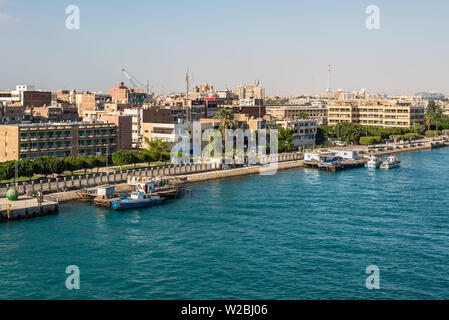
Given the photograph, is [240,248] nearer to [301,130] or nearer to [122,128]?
[122,128]

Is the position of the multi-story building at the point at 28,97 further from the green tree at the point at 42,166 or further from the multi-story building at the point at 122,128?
the green tree at the point at 42,166

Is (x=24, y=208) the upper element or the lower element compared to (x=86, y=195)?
lower

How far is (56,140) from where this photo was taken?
70250mm

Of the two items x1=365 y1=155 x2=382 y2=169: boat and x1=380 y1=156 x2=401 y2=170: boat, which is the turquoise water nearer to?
x1=380 y1=156 x2=401 y2=170: boat

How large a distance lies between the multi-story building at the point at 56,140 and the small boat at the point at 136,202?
22.4 metres

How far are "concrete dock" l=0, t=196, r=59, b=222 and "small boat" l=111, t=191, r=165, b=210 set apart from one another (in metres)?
5.61

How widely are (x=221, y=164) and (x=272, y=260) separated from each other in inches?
1665

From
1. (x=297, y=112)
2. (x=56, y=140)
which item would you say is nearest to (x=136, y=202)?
(x=56, y=140)

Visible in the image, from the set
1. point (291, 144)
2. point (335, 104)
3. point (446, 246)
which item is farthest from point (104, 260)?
point (335, 104)

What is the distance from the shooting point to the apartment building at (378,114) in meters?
140

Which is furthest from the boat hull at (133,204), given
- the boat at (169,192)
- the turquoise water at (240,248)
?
the boat at (169,192)

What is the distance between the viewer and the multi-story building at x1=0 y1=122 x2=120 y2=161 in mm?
66625

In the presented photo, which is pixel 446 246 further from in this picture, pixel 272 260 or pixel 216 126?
pixel 216 126

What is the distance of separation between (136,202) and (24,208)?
1048 cm
